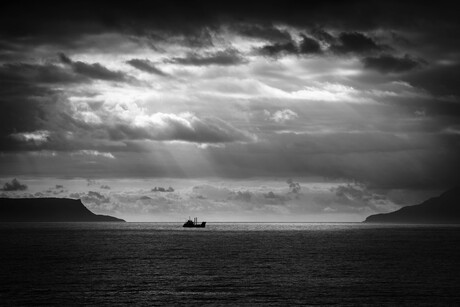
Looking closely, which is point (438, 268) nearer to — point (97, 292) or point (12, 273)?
point (97, 292)

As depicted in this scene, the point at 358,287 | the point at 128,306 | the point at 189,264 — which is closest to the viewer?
the point at 128,306

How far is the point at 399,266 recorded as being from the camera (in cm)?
11544

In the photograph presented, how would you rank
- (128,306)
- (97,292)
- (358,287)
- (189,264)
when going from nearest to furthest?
(128,306) < (97,292) < (358,287) < (189,264)

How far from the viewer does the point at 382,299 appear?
242ft

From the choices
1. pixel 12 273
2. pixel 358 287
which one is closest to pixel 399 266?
pixel 358 287

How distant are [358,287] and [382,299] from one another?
416 inches

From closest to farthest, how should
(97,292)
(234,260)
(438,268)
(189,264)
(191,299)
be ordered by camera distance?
(191,299) → (97,292) → (438,268) → (189,264) → (234,260)

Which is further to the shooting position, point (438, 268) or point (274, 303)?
A: point (438, 268)

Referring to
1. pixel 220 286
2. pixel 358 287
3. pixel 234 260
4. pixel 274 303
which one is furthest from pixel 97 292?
pixel 234 260

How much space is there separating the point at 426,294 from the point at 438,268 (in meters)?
36.0

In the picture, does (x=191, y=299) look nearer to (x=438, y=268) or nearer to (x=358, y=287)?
(x=358, y=287)

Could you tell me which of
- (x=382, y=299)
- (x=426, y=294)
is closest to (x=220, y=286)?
(x=382, y=299)

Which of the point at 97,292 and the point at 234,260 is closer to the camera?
the point at 97,292

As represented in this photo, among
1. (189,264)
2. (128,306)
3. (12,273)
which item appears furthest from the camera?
(189,264)
